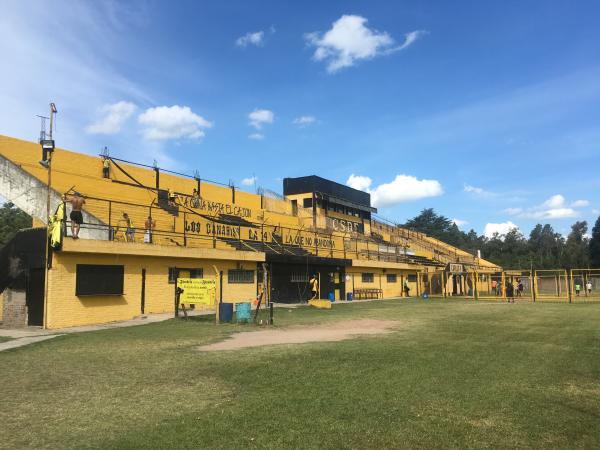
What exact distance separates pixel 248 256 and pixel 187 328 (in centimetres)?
1011

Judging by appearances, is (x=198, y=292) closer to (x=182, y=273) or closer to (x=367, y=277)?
(x=182, y=273)

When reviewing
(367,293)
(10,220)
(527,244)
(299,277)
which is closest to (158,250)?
(299,277)

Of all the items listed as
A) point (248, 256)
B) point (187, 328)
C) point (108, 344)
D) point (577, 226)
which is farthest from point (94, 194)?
point (577, 226)

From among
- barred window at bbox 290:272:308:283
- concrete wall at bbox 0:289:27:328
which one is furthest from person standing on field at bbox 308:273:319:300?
concrete wall at bbox 0:289:27:328

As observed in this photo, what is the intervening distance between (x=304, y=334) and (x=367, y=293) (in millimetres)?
24681

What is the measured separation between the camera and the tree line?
314ft

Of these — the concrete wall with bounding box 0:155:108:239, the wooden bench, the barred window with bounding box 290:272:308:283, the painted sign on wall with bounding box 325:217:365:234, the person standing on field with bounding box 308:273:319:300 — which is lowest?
the wooden bench

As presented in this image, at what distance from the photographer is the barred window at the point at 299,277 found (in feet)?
104

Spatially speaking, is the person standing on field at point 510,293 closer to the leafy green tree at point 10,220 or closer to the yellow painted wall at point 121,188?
the yellow painted wall at point 121,188

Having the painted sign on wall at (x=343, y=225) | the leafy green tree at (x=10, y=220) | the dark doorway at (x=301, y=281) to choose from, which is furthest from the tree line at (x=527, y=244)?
the leafy green tree at (x=10, y=220)

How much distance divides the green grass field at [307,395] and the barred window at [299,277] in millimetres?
17922

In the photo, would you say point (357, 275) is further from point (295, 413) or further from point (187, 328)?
point (295, 413)

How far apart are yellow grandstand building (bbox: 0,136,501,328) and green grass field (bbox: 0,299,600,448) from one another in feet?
20.2

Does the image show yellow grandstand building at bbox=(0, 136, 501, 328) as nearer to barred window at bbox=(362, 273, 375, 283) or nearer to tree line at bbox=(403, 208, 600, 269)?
barred window at bbox=(362, 273, 375, 283)
